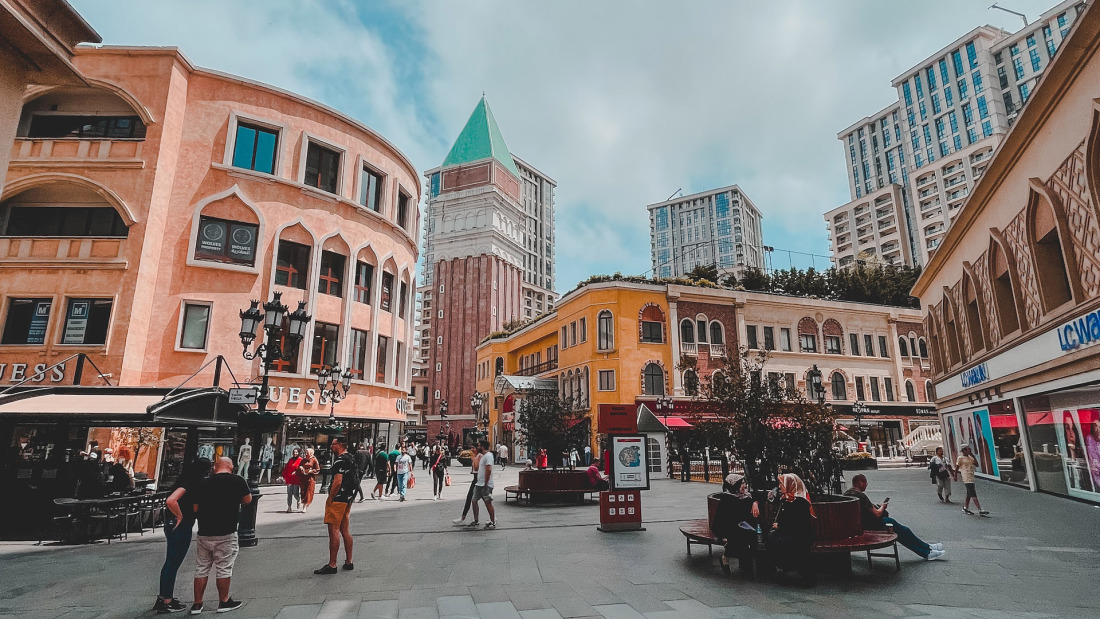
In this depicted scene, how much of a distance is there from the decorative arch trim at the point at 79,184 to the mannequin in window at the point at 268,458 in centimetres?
957

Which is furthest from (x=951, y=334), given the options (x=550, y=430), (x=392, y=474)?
(x=392, y=474)

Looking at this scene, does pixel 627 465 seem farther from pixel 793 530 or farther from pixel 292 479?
pixel 292 479

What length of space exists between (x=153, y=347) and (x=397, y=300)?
34.0ft

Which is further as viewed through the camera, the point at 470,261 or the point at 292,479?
the point at 470,261

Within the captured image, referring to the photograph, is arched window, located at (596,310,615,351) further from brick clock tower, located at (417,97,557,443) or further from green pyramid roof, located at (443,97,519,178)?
green pyramid roof, located at (443,97,519,178)

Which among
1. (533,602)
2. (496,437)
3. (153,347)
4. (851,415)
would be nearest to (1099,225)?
(533,602)

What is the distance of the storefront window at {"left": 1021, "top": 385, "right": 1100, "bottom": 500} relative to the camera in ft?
43.9

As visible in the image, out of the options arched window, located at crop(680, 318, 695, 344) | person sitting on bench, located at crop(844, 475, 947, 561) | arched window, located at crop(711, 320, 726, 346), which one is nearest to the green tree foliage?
arched window, located at crop(711, 320, 726, 346)

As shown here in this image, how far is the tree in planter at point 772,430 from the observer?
9266mm

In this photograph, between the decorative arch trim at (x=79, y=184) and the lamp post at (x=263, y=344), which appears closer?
the lamp post at (x=263, y=344)

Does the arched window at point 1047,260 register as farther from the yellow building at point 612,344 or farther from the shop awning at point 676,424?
the yellow building at point 612,344

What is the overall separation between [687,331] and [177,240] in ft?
90.6

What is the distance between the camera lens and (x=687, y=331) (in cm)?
3562

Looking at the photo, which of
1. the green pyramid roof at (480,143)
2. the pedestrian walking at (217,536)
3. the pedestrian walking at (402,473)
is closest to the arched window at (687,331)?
the pedestrian walking at (402,473)
